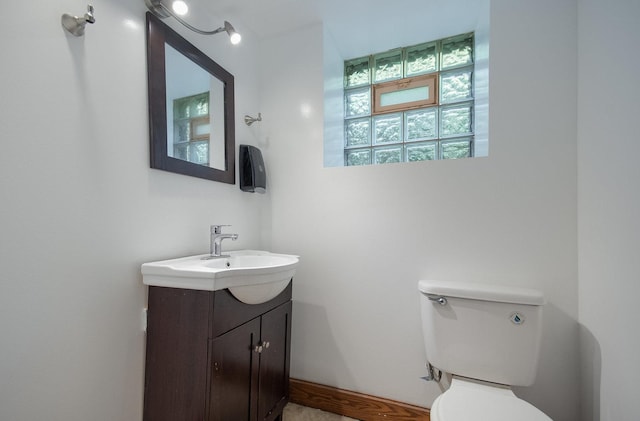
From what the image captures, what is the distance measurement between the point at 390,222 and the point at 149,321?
117 centimetres

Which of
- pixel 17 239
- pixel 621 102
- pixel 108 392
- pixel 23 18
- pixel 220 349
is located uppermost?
pixel 23 18

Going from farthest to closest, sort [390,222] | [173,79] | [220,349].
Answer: [390,222], [173,79], [220,349]

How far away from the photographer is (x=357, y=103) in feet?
6.24

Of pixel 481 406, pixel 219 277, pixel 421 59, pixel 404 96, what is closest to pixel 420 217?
pixel 481 406

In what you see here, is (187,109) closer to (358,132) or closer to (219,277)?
(219,277)

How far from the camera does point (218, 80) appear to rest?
56.8 inches

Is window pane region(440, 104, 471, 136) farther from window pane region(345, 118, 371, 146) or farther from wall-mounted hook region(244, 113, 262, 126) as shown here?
wall-mounted hook region(244, 113, 262, 126)

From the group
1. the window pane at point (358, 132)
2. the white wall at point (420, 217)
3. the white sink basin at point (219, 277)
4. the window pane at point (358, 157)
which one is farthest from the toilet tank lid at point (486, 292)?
the window pane at point (358, 132)

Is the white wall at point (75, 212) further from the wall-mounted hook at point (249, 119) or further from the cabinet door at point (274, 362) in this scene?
the wall-mounted hook at point (249, 119)

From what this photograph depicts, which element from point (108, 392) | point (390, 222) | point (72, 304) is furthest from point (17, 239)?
point (390, 222)

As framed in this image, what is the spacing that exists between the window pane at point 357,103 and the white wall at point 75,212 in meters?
1.26

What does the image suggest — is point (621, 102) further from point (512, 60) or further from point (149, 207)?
point (149, 207)

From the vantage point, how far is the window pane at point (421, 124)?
5.59 feet

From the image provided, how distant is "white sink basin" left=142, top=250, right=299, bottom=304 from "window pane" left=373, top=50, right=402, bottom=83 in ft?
4.79
